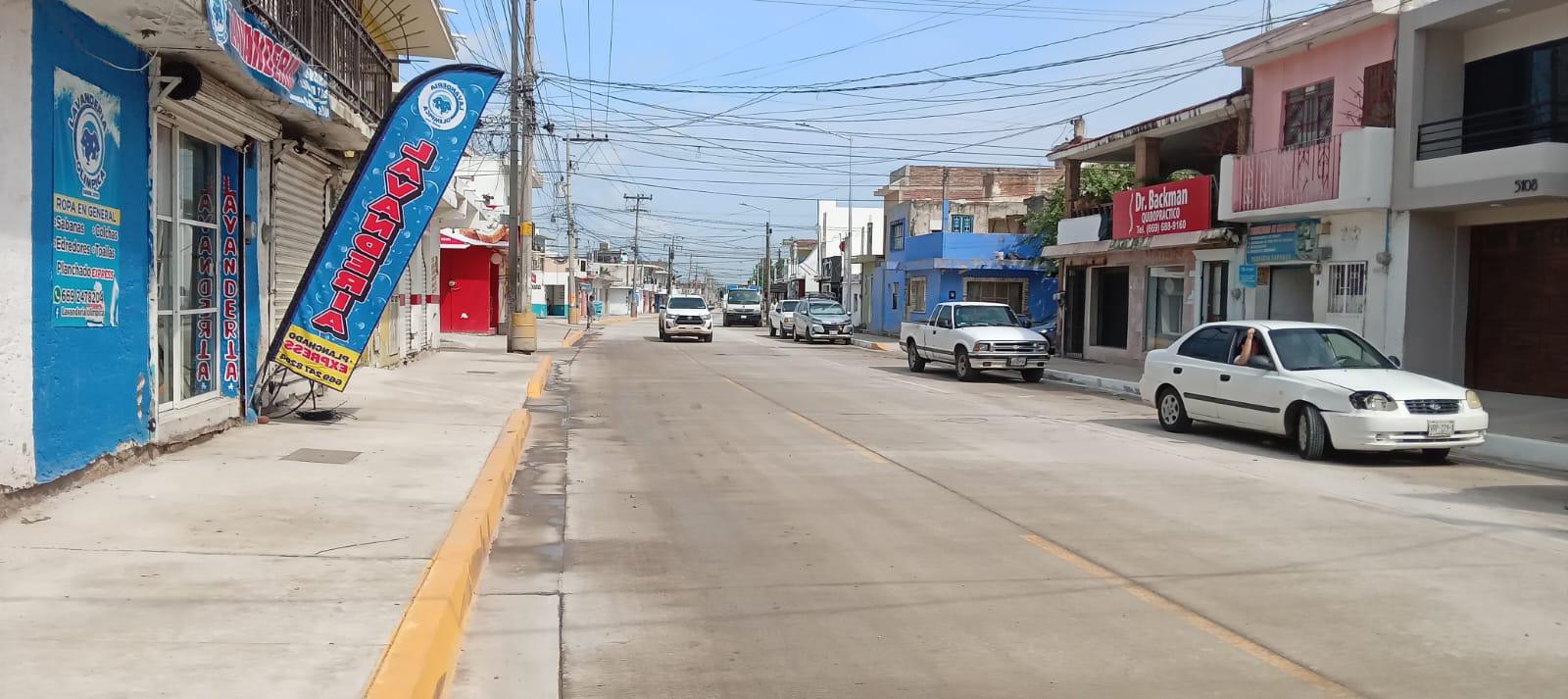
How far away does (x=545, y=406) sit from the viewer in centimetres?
1741

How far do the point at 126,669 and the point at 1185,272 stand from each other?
26.0 m

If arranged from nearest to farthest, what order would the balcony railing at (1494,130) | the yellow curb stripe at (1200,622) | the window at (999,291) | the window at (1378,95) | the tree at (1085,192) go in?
the yellow curb stripe at (1200,622) < the balcony railing at (1494,130) < the window at (1378,95) < the tree at (1085,192) < the window at (999,291)

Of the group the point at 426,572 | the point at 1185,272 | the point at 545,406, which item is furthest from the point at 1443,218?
the point at 426,572

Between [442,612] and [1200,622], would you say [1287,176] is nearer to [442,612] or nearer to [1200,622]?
[1200,622]

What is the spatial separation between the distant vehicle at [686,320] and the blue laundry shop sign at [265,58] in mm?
30273

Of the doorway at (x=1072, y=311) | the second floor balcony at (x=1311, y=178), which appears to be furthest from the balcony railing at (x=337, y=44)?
the doorway at (x=1072, y=311)

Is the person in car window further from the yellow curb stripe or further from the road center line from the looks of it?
the yellow curb stripe

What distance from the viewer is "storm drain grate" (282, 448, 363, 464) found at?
32.2 ft

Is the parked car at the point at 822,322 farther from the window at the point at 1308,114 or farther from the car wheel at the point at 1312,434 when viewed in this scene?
the car wheel at the point at 1312,434

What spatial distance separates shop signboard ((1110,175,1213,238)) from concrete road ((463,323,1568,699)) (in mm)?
12740

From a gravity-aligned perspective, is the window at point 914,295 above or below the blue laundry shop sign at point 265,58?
below

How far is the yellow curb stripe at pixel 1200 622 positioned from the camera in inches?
199

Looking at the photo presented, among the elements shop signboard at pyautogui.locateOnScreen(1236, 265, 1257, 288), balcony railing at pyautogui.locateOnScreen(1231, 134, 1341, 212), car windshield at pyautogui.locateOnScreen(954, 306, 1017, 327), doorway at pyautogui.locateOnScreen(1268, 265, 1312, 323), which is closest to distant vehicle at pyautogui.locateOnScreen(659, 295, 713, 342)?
car windshield at pyautogui.locateOnScreen(954, 306, 1017, 327)

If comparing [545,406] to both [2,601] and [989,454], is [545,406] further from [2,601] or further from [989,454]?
[2,601]
